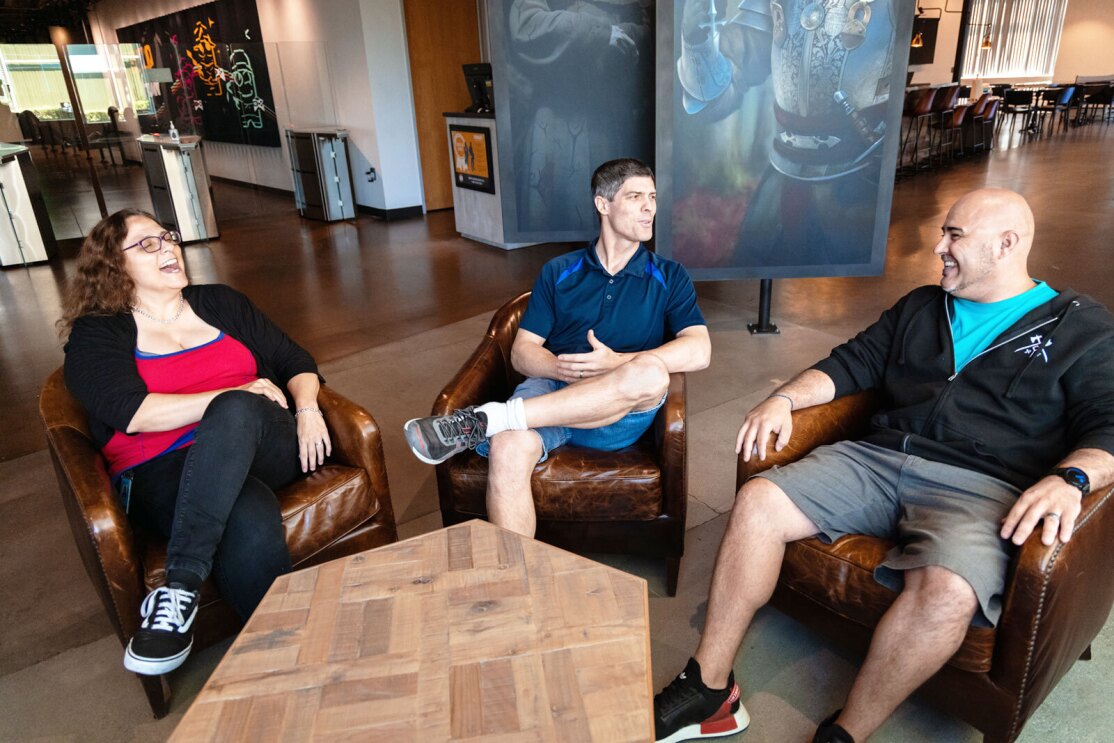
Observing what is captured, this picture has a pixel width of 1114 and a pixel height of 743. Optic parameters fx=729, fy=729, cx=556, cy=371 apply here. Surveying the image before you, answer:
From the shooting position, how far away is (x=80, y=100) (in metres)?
7.46

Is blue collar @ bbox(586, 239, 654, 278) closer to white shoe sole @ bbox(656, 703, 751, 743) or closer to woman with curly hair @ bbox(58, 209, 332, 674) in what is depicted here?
woman with curly hair @ bbox(58, 209, 332, 674)

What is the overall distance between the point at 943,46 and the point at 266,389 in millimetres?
15985

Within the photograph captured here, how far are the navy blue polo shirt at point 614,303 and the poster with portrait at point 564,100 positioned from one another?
6.04ft

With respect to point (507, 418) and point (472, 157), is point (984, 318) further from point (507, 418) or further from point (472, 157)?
point (472, 157)

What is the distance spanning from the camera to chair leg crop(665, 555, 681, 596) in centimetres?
215

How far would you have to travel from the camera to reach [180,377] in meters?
2.07

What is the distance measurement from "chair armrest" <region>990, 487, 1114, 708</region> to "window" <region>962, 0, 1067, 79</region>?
18.9 m

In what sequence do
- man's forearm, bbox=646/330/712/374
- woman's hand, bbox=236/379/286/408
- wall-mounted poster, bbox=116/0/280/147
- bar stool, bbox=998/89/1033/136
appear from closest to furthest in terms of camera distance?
woman's hand, bbox=236/379/286/408
man's forearm, bbox=646/330/712/374
wall-mounted poster, bbox=116/0/280/147
bar stool, bbox=998/89/1033/136

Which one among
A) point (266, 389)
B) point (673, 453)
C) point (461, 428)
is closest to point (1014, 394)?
point (673, 453)

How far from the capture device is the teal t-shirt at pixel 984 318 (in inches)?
70.3

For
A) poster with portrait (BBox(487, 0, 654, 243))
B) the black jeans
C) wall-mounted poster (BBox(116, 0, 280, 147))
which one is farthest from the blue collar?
wall-mounted poster (BBox(116, 0, 280, 147))

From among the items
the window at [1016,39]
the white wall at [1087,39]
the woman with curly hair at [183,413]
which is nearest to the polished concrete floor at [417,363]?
the woman with curly hair at [183,413]

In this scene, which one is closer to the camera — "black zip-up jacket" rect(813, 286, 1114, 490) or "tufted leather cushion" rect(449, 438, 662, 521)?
"black zip-up jacket" rect(813, 286, 1114, 490)

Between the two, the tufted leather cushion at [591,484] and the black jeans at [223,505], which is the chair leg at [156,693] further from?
the tufted leather cushion at [591,484]
